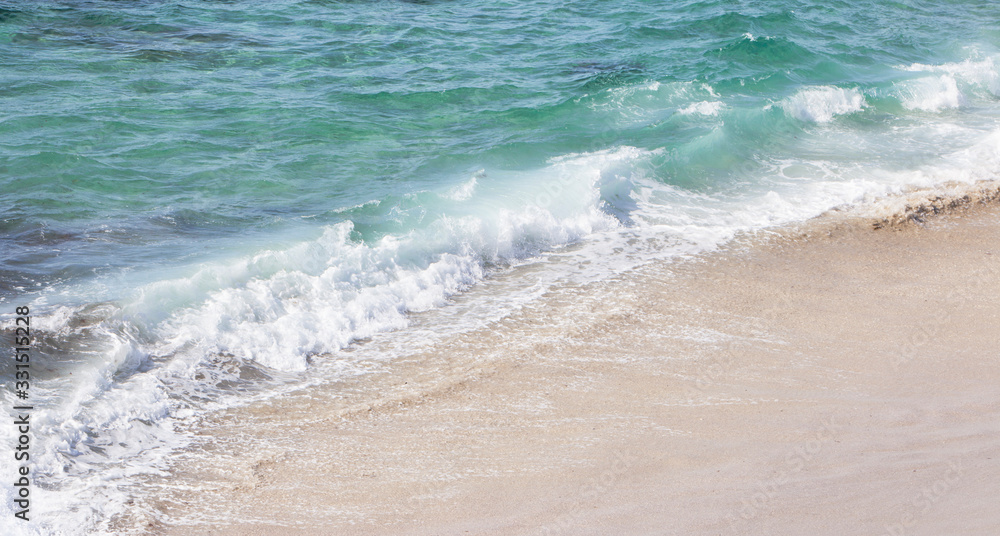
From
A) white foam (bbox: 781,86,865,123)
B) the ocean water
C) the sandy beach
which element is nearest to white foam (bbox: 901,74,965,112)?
the ocean water

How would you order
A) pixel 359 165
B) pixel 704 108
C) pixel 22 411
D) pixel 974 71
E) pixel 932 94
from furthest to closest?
pixel 974 71 < pixel 932 94 < pixel 704 108 < pixel 359 165 < pixel 22 411

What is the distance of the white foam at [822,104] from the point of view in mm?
12211

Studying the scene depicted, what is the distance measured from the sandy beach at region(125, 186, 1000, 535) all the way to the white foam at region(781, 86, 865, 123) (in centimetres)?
530

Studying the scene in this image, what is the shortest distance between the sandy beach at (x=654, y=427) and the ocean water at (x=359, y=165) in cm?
59

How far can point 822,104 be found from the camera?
12445mm

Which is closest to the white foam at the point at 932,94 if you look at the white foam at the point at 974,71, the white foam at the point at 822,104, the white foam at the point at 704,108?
the white foam at the point at 974,71

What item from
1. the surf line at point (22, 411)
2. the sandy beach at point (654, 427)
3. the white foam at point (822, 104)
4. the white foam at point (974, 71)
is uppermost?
the white foam at point (974, 71)

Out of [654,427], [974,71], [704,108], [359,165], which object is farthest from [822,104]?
[654,427]

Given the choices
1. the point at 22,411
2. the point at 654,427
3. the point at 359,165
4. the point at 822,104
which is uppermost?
the point at 822,104

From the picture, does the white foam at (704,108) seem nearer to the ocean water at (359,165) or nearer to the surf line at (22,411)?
the ocean water at (359,165)

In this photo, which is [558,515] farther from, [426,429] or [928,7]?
[928,7]

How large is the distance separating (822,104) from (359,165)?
26.4 ft

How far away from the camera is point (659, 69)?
1417 cm

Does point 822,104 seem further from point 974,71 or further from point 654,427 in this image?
point 654,427
